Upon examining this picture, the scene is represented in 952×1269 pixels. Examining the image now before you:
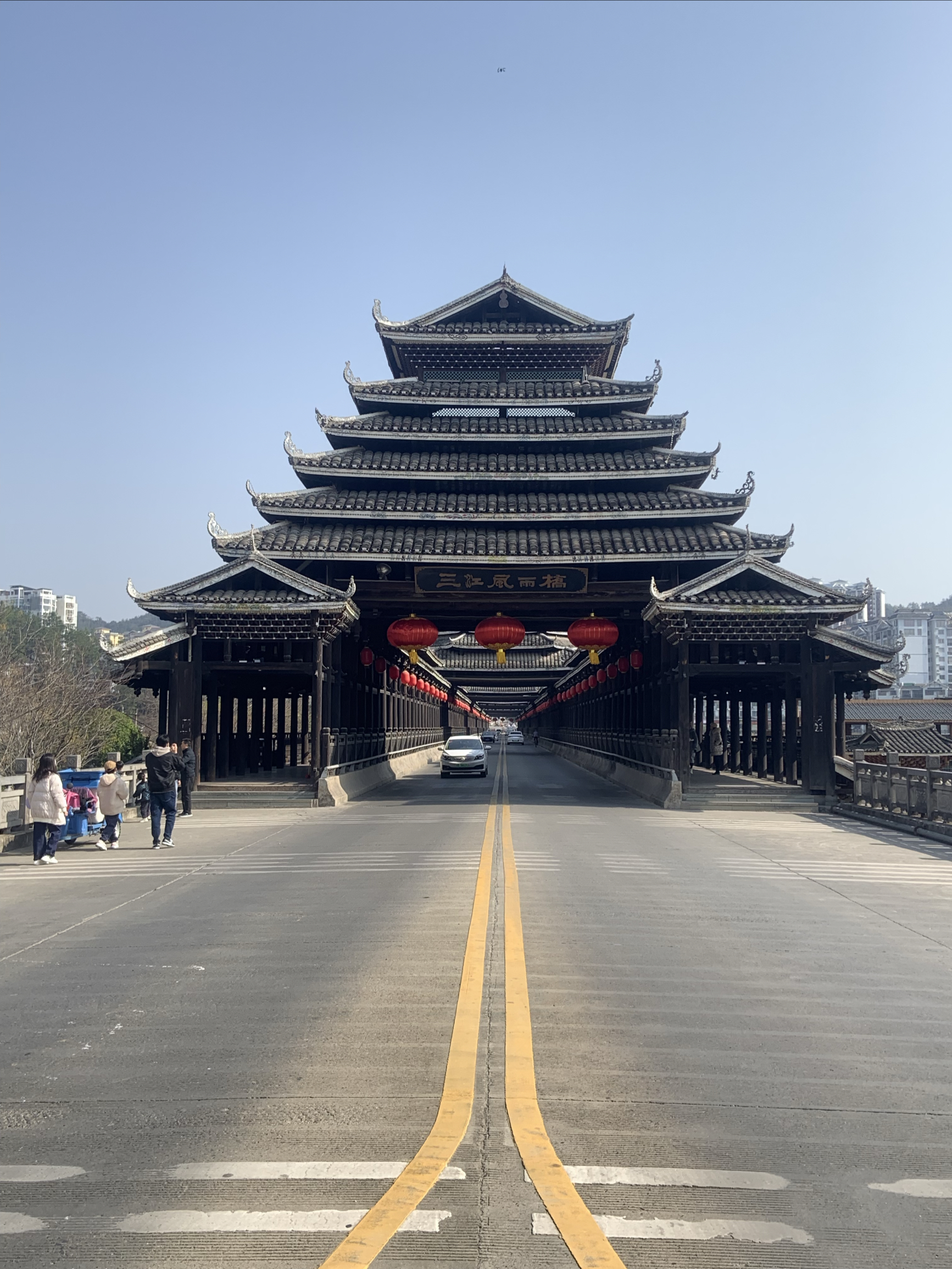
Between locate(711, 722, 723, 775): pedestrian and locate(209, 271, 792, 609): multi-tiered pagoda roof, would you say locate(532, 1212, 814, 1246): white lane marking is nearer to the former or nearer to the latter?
locate(209, 271, 792, 609): multi-tiered pagoda roof

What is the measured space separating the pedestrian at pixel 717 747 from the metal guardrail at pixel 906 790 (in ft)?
35.0

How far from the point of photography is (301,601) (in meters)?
25.9

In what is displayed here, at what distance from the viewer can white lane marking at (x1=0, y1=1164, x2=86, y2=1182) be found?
4.25 m

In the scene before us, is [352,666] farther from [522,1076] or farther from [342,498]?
[522,1076]

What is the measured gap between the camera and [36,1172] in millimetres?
4316

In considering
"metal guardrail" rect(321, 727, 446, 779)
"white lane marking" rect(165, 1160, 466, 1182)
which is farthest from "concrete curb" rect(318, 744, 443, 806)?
"white lane marking" rect(165, 1160, 466, 1182)

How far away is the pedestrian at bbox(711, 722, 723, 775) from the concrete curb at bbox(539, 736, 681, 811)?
3.37m

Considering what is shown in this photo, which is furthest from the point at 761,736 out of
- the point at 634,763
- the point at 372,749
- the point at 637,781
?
the point at 372,749

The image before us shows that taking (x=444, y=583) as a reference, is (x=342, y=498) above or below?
above

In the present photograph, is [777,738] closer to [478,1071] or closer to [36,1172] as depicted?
[478,1071]

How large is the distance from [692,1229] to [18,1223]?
256 cm

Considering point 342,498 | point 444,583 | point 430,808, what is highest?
point 342,498

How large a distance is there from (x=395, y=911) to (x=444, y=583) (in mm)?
19874

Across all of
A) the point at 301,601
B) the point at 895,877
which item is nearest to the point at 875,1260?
the point at 895,877
